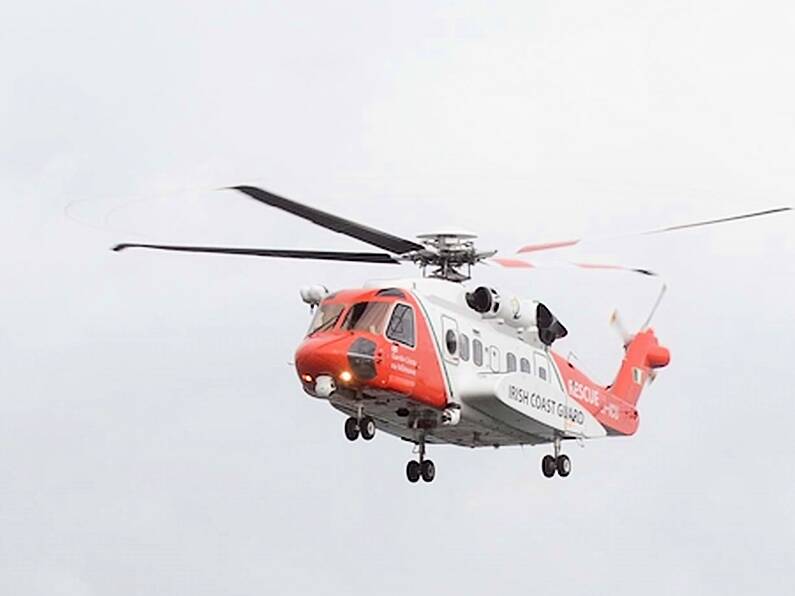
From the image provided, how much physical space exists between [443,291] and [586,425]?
17.6ft

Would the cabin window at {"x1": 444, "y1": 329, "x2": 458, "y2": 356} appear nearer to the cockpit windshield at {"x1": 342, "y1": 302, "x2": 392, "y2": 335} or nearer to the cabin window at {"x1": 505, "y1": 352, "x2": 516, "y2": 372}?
the cockpit windshield at {"x1": 342, "y1": 302, "x2": 392, "y2": 335}

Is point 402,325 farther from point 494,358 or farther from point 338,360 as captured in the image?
point 494,358

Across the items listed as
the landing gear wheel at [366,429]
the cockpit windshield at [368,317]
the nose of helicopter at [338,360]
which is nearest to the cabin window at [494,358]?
Result: the cockpit windshield at [368,317]

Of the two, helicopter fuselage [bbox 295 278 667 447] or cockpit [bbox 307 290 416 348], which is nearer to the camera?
helicopter fuselage [bbox 295 278 667 447]

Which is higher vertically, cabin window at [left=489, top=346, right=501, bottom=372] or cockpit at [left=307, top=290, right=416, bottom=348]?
cabin window at [left=489, top=346, right=501, bottom=372]

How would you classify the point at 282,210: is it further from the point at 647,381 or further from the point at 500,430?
the point at 647,381

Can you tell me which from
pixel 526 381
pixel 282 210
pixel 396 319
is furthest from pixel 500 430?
pixel 282 210

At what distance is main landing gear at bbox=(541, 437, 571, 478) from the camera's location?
43.7 metres

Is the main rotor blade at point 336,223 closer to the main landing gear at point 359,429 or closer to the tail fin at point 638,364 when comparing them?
the main landing gear at point 359,429

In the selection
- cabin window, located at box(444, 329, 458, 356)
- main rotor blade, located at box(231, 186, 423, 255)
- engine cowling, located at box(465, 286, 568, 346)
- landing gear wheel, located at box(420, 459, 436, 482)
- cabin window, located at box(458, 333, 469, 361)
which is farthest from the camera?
landing gear wheel, located at box(420, 459, 436, 482)

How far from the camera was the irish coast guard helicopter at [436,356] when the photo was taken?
38.8m

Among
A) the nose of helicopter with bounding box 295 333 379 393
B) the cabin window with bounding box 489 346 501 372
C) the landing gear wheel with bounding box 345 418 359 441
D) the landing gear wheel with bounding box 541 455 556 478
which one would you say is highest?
the cabin window with bounding box 489 346 501 372

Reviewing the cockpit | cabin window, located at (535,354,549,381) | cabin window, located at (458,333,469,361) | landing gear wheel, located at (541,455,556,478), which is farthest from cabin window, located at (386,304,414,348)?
landing gear wheel, located at (541,455,556,478)

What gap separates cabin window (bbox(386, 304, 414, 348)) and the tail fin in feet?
29.1
